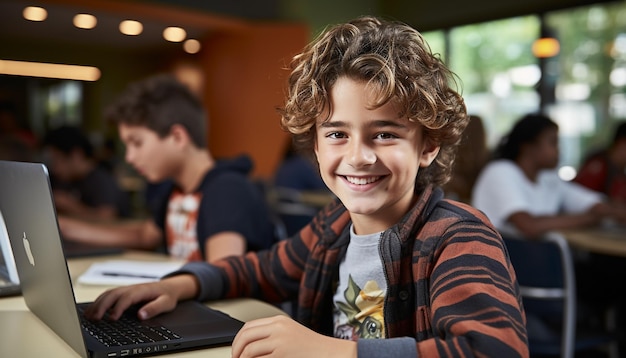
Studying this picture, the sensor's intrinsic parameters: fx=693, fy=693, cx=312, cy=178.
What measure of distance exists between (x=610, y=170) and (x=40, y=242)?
4.85 metres

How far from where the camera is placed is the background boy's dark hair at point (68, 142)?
4.43 meters

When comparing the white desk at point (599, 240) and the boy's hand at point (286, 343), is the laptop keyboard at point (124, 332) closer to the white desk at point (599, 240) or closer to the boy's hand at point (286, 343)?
the boy's hand at point (286, 343)

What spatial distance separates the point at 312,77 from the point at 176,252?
4.38ft

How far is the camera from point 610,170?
5121 mm

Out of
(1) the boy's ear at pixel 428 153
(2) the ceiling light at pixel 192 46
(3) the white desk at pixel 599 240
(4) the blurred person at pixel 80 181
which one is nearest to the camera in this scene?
(1) the boy's ear at pixel 428 153

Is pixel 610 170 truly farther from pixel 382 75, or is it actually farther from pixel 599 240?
pixel 382 75

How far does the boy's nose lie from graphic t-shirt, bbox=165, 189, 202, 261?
3.78ft

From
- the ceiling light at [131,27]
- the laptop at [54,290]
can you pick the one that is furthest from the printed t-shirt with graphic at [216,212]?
the ceiling light at [131,27]

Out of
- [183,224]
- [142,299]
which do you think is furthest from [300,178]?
[142,299]

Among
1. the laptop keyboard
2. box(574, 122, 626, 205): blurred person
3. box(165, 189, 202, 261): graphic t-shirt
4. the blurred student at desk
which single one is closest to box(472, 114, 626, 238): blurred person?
the blurred student at desk

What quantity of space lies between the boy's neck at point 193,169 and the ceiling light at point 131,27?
6158 millimetres

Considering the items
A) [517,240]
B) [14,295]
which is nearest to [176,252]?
[14,295]

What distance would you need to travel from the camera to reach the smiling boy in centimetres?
90

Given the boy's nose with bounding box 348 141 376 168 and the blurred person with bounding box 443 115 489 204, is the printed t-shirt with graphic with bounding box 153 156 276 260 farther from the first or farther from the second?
the blurred person with bounding box 443 115 489 204
